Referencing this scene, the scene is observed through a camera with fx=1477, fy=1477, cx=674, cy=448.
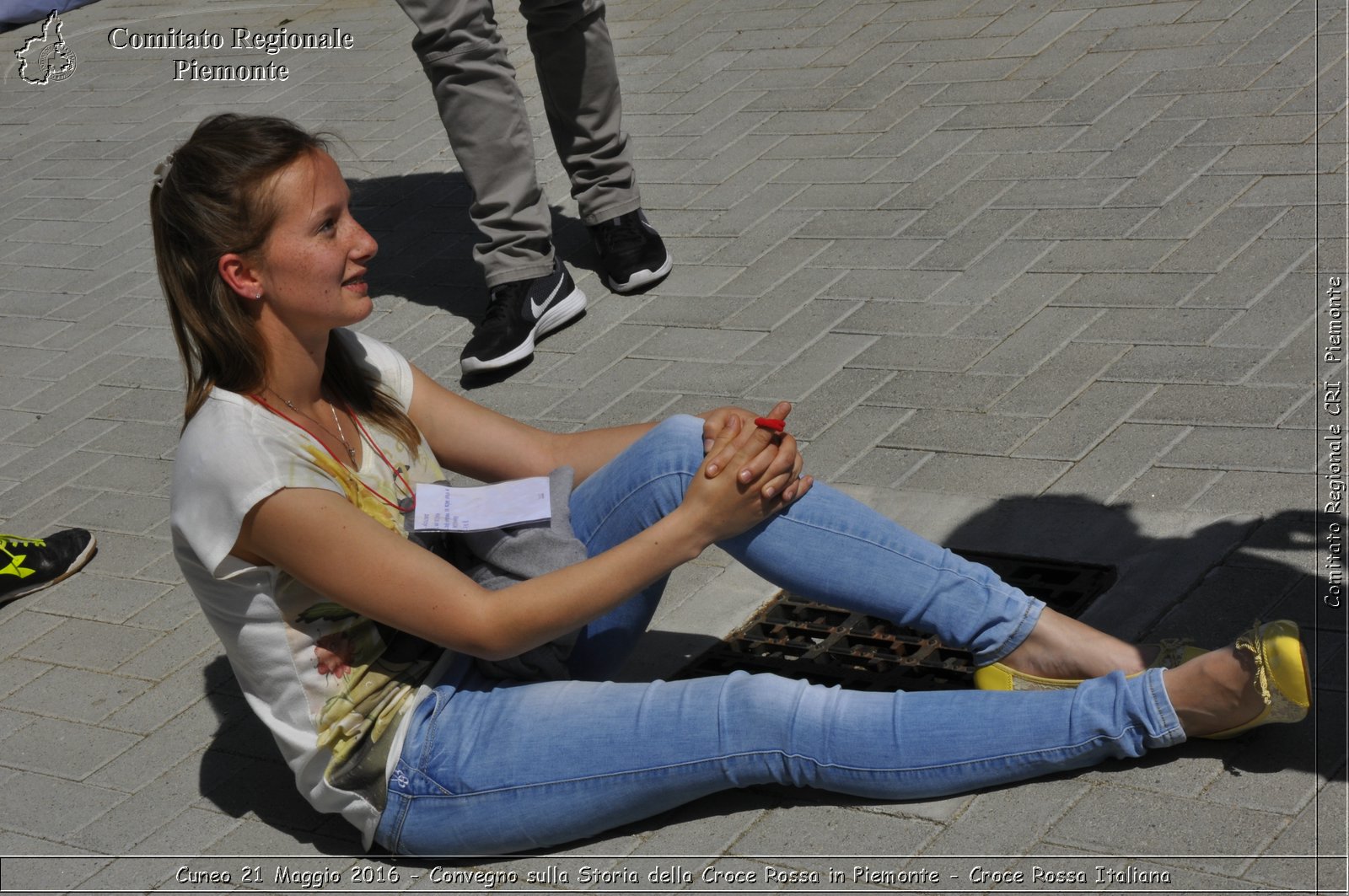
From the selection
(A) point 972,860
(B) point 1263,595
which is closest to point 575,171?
(B) point 1263,595

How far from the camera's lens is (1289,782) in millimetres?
2455

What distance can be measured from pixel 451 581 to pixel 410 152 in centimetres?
464

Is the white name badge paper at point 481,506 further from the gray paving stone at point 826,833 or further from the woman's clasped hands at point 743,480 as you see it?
the gray paving stone at point 826,833

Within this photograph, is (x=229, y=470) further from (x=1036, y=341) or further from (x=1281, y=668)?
(x=1036, y=341)

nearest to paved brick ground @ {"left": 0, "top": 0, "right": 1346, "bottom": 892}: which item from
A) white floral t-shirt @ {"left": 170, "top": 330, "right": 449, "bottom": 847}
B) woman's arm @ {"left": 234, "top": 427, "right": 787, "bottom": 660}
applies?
white floral t-shirt @ {"left": 170, "top": 330, "right": 449, "bottom": 847}

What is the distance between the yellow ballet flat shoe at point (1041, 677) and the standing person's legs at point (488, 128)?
262 centimetres

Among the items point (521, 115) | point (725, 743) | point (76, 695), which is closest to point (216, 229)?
point (725, 743)

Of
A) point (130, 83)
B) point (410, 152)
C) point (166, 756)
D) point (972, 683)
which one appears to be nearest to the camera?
point (972, 683)

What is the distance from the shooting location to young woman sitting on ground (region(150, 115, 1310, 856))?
2447mm

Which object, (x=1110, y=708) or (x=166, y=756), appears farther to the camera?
(x=166, y=756)

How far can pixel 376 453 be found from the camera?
2768 mm

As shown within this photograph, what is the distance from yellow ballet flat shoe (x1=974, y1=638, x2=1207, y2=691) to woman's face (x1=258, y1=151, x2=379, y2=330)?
1.32 metres

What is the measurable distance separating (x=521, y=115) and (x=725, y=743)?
9.79 feet

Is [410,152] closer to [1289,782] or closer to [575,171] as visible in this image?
[575,171]
